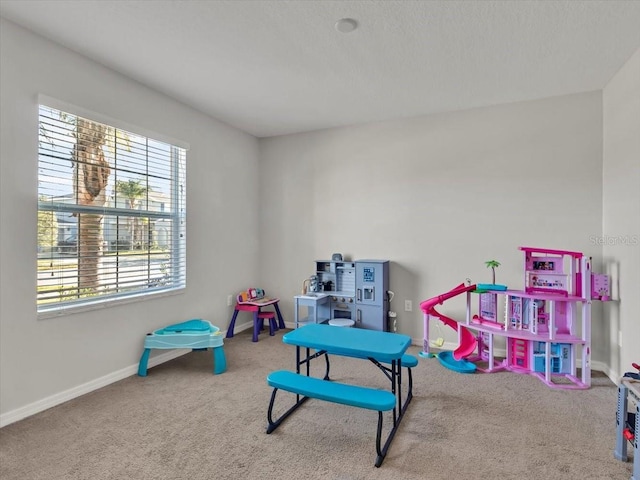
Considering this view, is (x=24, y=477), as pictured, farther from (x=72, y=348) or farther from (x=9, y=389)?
(x=72, y=348)

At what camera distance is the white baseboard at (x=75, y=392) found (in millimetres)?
2203

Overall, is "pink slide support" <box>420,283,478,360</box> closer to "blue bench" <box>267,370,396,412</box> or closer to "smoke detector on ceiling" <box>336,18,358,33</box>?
"blue bench" <box>267,370,396,412</box>

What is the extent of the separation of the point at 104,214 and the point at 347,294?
8.50 ft

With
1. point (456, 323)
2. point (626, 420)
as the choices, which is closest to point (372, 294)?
point (456, 323)

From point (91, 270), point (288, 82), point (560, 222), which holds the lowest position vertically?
point (91, 270)

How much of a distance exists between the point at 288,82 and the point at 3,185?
220 cm

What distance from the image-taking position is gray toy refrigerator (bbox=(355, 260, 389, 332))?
3.76 meters

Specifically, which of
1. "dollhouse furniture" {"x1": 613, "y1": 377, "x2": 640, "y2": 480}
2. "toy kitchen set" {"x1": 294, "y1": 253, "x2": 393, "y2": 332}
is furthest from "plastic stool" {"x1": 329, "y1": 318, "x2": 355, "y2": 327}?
"dollhouse furniture" {"x1": 613, "y1": 377, "x2": 640, "y2": 480}

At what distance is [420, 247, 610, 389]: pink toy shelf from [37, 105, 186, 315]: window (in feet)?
9.13

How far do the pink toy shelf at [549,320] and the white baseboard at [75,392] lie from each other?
8.98 feet

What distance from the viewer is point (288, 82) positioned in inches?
119

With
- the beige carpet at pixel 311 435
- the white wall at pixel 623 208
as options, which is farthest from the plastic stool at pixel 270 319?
the white wall at pixel 623 208

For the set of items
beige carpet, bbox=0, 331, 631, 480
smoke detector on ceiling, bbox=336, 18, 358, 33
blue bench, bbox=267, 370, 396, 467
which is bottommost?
beige carpet, bbox=0, 331, 631, 480

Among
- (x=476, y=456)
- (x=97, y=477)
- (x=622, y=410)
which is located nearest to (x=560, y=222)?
(x=622, y=410)
